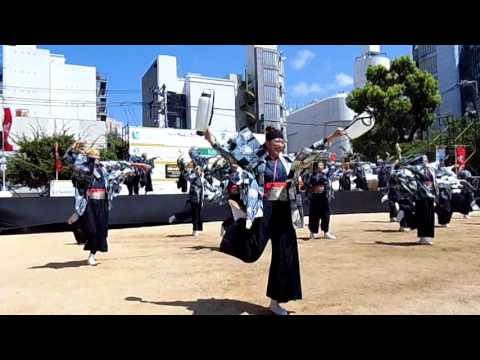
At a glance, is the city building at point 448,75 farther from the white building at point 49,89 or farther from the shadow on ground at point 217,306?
the shadow on ground at point 217,306

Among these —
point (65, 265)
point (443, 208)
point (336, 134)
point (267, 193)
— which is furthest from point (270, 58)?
point (336, 134)

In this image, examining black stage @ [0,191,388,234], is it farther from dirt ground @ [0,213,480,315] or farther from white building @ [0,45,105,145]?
white building @ [0,45,105,145]

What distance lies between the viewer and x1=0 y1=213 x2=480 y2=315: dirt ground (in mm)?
4812

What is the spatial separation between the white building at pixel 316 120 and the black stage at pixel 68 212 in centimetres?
3571

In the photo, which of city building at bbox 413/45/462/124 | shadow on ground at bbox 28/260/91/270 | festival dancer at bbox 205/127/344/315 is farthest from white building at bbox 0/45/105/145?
festival dancer at bbox 205/127/344/315

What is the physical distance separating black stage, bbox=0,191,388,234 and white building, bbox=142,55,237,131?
30.5 m

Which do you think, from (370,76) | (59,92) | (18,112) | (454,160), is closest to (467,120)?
(370,76)

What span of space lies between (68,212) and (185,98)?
36.4 m

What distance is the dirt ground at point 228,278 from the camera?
4812 mm

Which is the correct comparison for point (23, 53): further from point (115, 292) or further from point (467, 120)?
point (115, 292)

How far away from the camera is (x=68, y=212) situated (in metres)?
13.7

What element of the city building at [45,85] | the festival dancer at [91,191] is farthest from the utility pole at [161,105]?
the festival dancer at [91,191]

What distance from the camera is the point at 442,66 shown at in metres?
48.2
